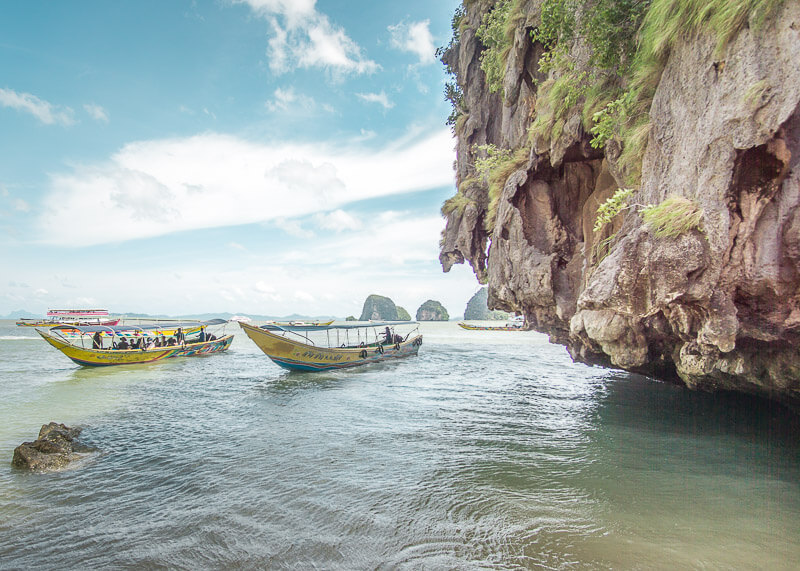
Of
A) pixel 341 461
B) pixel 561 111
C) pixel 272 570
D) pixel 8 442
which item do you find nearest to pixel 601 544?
pixel 272 570

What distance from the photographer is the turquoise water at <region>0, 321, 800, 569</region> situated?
16.9ft

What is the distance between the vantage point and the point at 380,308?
164125 millimetres

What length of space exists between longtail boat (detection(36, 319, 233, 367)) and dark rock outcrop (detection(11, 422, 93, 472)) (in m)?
17.2

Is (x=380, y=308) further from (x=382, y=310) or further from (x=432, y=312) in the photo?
(x=432, y=312)

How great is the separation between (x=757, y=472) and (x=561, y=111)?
8.62 m

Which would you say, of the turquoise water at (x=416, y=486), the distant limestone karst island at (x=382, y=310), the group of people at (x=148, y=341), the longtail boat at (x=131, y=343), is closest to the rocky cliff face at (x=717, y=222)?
the turquoise water at (x=416, y=486)

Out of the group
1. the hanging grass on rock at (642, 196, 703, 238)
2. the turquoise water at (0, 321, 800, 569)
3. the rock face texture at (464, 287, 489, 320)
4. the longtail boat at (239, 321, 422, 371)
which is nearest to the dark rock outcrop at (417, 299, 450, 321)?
the rock face texture at (464, 287, 489, 320)

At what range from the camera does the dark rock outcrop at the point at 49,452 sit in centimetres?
823

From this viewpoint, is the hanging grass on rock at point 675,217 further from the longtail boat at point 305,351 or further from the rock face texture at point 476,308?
the rock face texture at point 476,308

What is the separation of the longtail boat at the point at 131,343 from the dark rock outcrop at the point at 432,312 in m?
146

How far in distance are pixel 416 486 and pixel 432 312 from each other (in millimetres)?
172187

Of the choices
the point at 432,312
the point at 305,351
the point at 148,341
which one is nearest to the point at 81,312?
the point at 148,341

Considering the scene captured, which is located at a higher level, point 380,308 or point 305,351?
point 380,308

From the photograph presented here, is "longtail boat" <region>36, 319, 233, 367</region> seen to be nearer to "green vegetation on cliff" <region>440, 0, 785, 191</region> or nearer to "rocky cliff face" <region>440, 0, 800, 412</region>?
"green vegetation on cliff" <region>440, 0, 785, 191</region>
